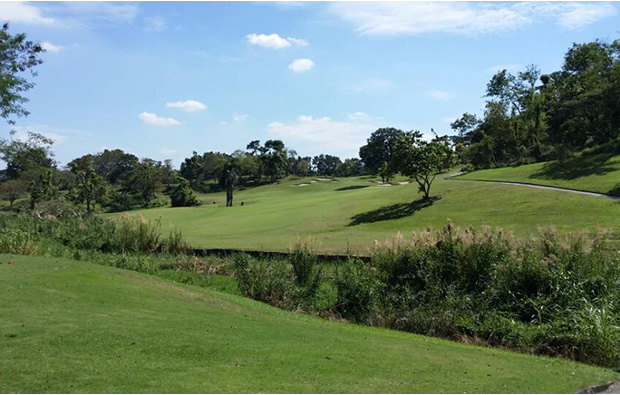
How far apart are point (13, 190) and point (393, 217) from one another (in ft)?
232

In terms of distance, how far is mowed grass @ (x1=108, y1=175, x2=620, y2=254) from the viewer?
27.3 m

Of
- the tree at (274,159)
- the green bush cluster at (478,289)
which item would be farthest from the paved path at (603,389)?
the tree at (274,159)

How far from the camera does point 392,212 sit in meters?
41.0

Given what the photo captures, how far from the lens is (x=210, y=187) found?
419 ft

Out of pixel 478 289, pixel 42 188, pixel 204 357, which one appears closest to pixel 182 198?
pixel 42 188

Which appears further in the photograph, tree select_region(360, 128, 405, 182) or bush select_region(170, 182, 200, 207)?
tree select_region(360, 128, 405, 182)

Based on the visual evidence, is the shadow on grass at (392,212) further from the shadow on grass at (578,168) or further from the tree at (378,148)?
the tree at (378,148)

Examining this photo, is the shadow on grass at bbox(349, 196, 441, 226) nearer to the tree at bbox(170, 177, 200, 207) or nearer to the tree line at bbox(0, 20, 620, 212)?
the tree line at bbox(0, 20, 620, 212)

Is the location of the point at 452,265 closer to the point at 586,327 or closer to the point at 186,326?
the point at 586,327

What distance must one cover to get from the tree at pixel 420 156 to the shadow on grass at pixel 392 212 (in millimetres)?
2499

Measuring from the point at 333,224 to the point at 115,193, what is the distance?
72.9 metres

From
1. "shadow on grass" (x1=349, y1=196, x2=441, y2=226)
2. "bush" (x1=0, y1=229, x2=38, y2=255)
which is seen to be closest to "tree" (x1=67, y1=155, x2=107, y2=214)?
"shadow on grass" (x1=349, y1=196, x2=441, y2=226)

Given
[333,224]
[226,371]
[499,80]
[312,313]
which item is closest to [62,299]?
[226,371]

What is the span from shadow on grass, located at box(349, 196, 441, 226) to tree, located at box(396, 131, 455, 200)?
250 centimetres
